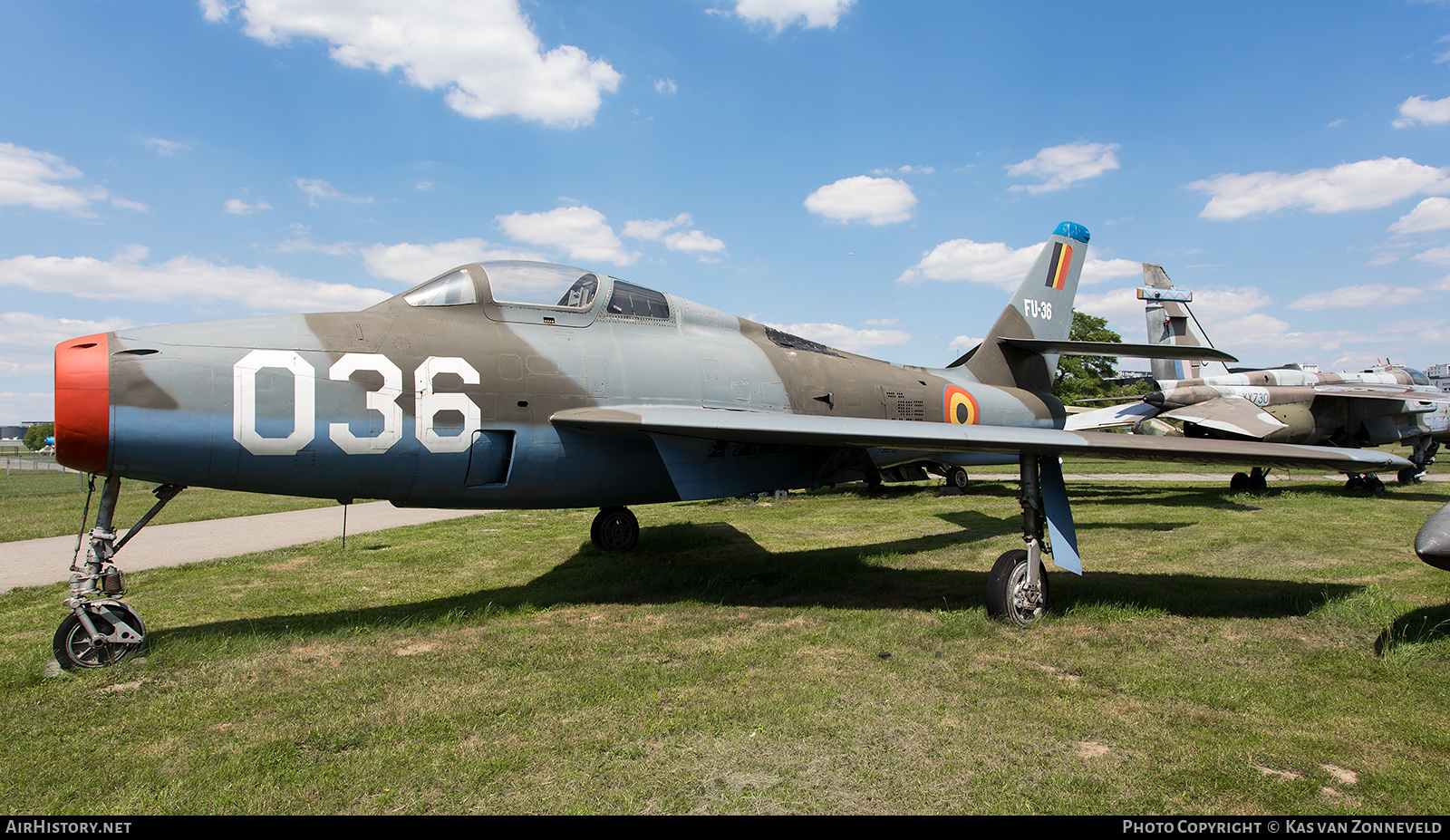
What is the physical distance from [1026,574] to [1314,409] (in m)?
16.2

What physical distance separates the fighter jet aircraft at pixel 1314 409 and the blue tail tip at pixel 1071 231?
560 centimetres

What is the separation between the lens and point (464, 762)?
3.40 metres

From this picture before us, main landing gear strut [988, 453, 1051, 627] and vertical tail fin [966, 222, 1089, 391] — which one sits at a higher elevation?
vertical tail fin [966, 222, 1089, 391]

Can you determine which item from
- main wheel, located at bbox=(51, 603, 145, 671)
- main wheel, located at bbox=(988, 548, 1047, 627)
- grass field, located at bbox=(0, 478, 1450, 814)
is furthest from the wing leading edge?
main wheel, located at bbox=(51, 603, 145, 671)

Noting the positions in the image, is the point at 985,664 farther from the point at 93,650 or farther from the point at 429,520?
the point at 429,520

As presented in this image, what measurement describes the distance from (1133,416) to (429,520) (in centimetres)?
1815

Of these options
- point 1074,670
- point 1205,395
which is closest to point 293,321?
point 1074,670

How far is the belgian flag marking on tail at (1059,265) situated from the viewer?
11.6m

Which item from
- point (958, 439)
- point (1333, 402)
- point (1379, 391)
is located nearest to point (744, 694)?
point (958, 439)

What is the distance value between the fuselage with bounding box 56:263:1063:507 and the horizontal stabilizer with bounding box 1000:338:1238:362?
11.8 ft

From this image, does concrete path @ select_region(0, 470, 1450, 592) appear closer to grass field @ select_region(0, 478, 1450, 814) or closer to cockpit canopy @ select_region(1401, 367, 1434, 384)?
grass field @ select_region(0, 478, 1450, 814)

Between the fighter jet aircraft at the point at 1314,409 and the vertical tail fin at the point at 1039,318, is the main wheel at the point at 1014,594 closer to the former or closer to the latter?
the vertical tail fin at the point at 1039,318

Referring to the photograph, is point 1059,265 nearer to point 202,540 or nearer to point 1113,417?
point 1113,417

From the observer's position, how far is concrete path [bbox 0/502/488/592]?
8.73m
